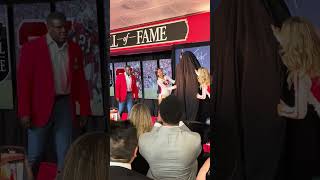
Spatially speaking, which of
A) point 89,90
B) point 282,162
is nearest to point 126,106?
point 89,90

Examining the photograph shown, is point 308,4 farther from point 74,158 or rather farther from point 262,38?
point 74,158

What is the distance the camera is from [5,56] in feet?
6.22

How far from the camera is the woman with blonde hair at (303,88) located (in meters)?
1.45

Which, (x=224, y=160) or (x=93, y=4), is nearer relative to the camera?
(x=224, y=160)

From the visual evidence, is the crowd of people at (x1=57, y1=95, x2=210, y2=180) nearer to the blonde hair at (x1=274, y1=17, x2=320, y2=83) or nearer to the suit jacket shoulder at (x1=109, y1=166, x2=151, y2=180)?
the suit jacket shoulder at (x1=109, y1=166, x2=151, y2=180)

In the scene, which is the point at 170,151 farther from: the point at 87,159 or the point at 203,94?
the point at 203,94

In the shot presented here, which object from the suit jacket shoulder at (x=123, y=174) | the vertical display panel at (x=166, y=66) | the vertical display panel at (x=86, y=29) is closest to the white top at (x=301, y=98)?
the suit jacket shoulder at (x=123, y=174)

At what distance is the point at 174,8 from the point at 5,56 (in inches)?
156

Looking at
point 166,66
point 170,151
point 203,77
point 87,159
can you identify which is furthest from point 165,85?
point 87,159

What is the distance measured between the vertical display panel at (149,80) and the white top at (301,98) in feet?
18.0

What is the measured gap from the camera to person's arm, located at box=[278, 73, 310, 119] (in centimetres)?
147

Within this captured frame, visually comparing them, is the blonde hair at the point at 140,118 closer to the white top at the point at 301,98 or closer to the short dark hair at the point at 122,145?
the short dark hair at the point at 122,145

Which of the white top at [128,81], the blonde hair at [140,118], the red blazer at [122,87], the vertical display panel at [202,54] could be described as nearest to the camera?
the blonde hair at [140,118]

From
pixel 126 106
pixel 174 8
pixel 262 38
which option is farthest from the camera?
pixel 126 106
